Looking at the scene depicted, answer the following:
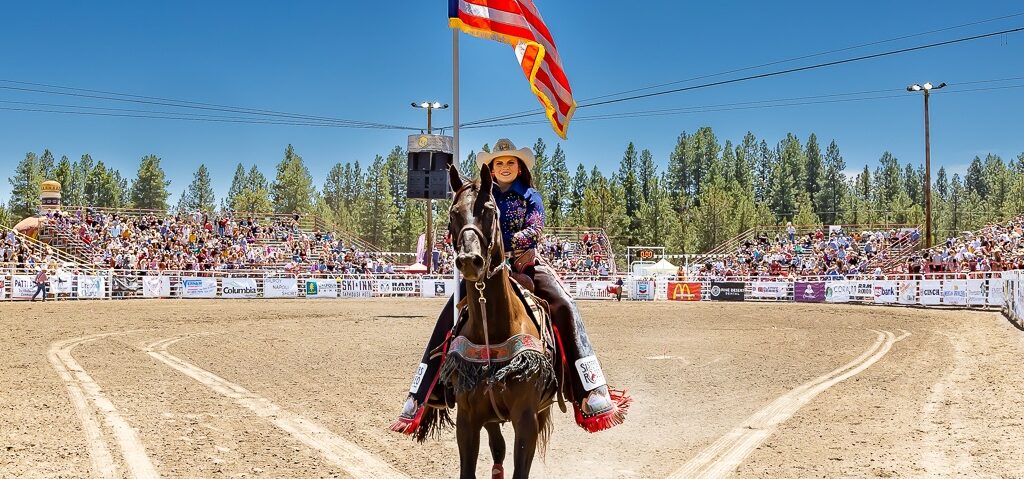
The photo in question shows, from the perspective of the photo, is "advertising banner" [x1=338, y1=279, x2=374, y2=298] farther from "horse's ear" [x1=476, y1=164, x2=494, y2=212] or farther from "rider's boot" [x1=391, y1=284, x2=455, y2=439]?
"horse's ear" [x1=476, y1=164, x2=494, y2=212]

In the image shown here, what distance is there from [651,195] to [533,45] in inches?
3358

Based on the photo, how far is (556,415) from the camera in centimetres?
1047

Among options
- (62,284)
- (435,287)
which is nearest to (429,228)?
(435,287)

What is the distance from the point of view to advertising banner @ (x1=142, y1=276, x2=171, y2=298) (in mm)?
39562

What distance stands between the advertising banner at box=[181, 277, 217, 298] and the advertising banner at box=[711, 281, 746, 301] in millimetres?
27320

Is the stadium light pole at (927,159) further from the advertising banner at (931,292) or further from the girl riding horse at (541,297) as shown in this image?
the girl riding horse at (541,297)

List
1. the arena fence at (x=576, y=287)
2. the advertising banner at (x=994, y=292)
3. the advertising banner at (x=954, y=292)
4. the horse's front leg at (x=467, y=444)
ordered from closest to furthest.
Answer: the horse's front leg at (x=467, y=444) < the advertising banner at (x=994, y=292) < the advertising banner at (x=954, y=292) < the arena fence at (x=576, y=287)

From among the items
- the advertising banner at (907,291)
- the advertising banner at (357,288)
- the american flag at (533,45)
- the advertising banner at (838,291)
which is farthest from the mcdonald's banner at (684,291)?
the american flag at (533,45)

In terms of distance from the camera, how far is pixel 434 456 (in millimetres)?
8008

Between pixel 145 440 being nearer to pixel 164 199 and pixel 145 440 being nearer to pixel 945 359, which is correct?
pixel 945 359

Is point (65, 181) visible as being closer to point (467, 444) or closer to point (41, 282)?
point (41, 282)

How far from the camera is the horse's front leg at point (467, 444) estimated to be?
546 centimetres

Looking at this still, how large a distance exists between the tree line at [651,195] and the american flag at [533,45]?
248ft

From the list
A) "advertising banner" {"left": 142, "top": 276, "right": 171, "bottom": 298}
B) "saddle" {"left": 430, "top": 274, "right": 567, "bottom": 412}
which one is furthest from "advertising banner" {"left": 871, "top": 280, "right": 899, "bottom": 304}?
"saddle" {"left": 430, "top": 274, "right": 567, "bottom": 412}
